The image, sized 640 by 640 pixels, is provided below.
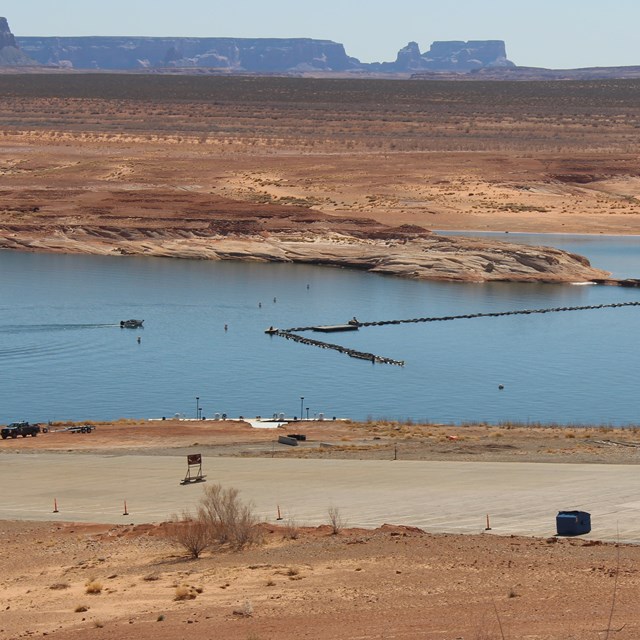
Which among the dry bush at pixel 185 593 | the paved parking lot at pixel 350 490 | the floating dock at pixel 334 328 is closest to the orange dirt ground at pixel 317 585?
the dry bush at pixel 185 593

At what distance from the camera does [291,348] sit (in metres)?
67.2

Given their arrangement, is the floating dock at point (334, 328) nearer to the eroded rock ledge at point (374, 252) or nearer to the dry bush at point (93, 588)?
the eroded rock ledge at point (374, 252)

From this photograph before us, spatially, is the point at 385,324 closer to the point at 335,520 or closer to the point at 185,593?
the point at 335,520

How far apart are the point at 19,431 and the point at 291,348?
21.0m

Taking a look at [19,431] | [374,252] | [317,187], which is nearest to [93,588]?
[19,431]

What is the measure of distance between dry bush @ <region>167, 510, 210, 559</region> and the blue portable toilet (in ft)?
25.7

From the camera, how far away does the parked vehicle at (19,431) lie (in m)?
48.0

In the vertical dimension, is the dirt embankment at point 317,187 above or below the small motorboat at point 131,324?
above

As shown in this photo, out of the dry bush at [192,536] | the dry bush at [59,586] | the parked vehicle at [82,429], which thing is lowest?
the dry bush at [59,586]

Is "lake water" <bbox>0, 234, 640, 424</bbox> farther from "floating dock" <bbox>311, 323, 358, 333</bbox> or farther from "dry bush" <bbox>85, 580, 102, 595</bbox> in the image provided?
"dry bush" <bbox>85, 580, 102, 595</bbox>

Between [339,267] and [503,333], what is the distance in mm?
25611

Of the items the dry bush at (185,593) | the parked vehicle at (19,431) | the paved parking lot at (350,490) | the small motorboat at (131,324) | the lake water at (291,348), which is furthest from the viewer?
→ the small motorboat at (131,324)

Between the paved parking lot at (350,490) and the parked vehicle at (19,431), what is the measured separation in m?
3.40

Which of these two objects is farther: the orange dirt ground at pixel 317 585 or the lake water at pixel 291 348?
the lake water at pixel 291 348
